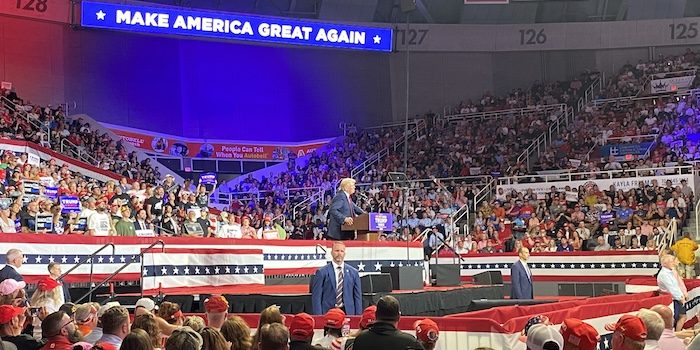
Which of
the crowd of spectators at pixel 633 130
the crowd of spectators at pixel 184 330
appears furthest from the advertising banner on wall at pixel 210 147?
the crowd of spectators at pixel 184 330

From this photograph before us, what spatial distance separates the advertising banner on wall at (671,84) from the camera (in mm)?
35594

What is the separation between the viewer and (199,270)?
1491 cm

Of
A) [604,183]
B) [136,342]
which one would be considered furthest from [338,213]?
[604,183]

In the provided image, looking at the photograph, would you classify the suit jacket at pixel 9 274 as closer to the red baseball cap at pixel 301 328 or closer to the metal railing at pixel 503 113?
the red baseball cap at pixel 301 328

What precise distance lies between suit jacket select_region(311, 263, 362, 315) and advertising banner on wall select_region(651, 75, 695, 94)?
2851 cm

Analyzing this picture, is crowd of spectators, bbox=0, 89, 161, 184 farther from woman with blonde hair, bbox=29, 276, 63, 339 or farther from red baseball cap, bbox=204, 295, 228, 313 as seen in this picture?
red baseball cap, bbox=204, 295, 228, 313

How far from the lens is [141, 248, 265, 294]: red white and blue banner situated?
46.2 feet

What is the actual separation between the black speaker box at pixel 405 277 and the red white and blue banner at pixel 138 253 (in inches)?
66.6

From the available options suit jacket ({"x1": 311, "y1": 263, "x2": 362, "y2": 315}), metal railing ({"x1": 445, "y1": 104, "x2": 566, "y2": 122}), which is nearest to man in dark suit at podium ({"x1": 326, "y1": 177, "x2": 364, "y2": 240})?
suit jacket ({"x1": 311, "y1": 263, "x2": 362, "y2": 315})

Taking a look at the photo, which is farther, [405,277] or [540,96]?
[540,96]

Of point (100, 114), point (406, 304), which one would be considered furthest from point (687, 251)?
point (100, 114)

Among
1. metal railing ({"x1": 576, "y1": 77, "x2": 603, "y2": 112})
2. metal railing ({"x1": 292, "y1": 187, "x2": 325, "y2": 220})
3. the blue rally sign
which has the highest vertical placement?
the blue rally sign

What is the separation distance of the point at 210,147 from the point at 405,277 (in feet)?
72.4

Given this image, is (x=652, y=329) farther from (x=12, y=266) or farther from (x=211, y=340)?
(x=12, y=266)
